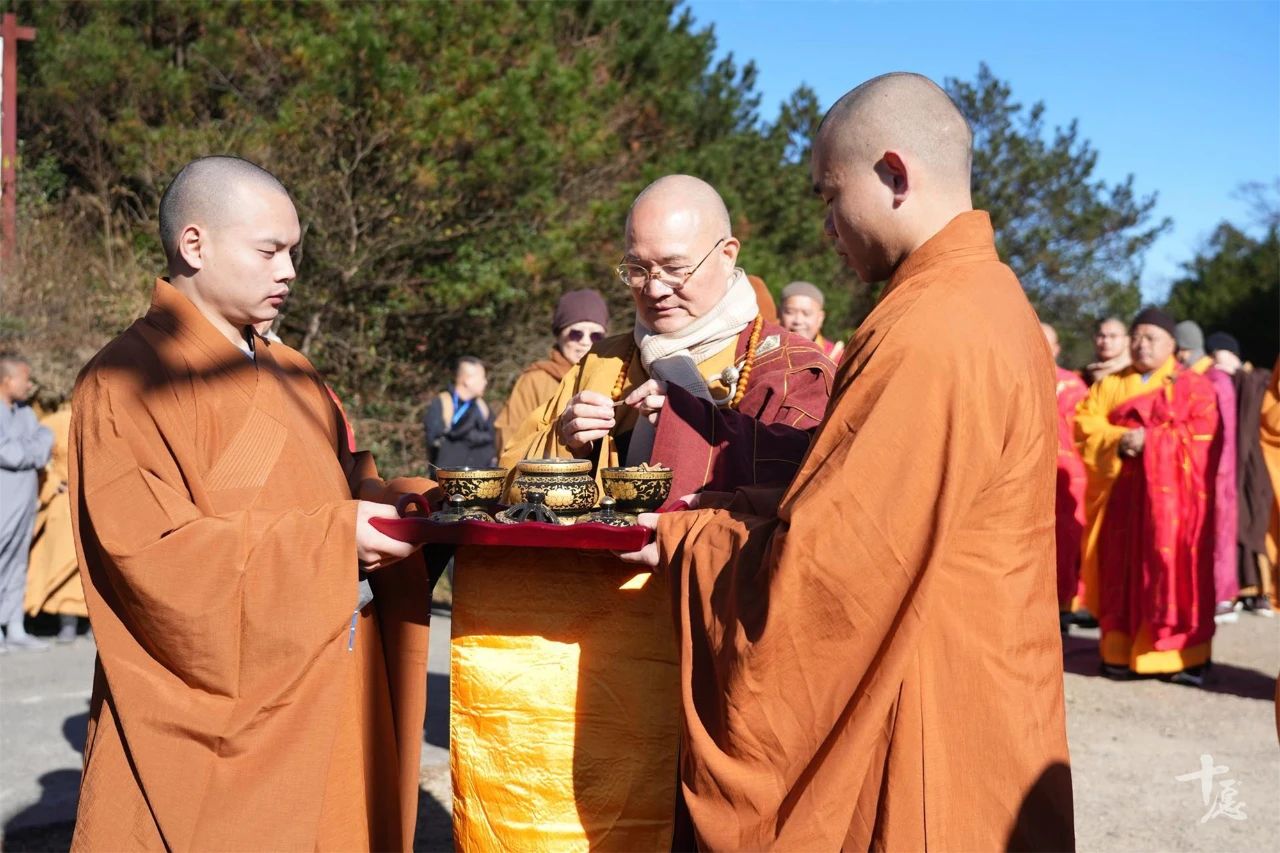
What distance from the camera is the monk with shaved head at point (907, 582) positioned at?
2.04 m

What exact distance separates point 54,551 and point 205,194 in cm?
654

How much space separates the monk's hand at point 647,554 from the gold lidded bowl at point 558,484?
0.61 feet

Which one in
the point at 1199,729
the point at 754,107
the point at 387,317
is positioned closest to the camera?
the point at 1199,729

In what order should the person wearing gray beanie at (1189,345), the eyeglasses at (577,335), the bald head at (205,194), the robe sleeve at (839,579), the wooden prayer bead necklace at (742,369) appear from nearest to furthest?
the robe sleeve at (839,579)
the bald head at (205,194)
the wooden prayer bead necklace at (742,369)
the eyeglasses at (577,335)
the person wearing gray beanie at (1189,345)

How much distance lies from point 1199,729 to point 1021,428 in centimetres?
505

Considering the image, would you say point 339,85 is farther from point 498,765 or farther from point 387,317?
point 498,765

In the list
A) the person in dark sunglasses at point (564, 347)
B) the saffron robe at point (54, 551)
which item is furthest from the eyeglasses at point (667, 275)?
the saffron robe at point (54, 551)

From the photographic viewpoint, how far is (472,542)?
8.11ft

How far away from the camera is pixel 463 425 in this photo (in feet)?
30.1

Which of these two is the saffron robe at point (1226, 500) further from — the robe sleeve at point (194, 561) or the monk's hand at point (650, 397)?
the robe sleeve at point (194, 561)

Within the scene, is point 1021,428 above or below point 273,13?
below

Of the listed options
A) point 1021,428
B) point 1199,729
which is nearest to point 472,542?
point 1021,428

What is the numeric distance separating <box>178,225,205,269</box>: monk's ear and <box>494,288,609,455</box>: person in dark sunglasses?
4394 mm

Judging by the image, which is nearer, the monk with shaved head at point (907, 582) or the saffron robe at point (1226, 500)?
the monk with shaved head at point (907, 582)
